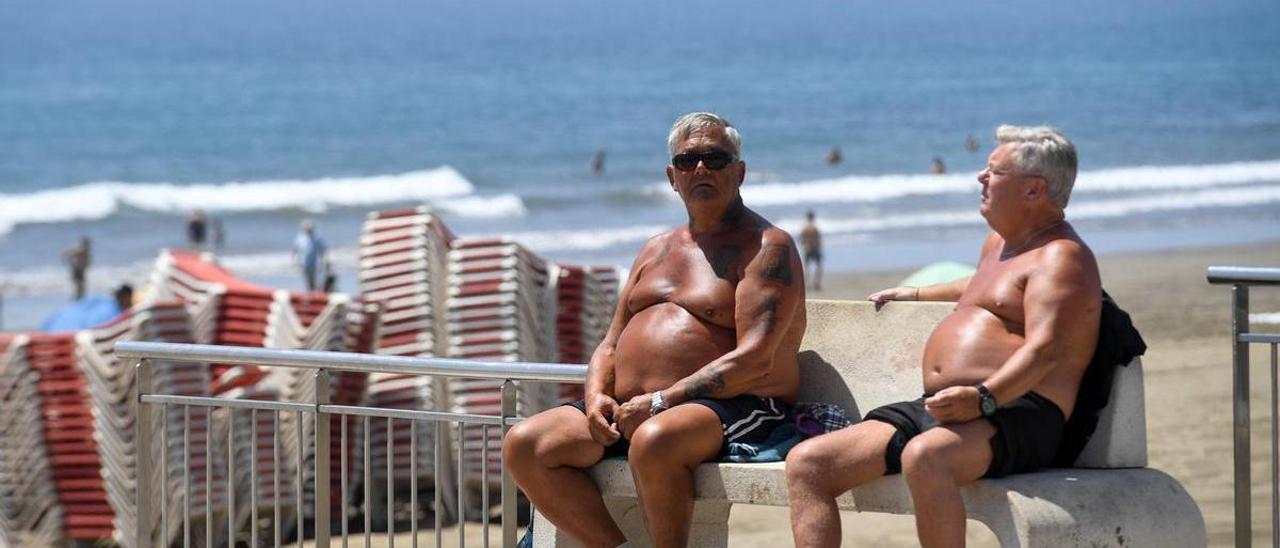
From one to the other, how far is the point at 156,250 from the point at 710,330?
25.9 metres

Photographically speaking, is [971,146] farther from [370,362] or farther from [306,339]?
[370,362]

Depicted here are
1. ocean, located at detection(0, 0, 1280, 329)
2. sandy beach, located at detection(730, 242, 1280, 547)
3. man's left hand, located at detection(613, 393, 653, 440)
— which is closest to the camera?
man's left hand, located at detection(613, 393, 653, 440)

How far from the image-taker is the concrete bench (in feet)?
12.4

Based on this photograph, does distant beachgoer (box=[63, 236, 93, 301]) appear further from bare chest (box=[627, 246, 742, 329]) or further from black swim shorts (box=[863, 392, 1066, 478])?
black swim shorts (box=[863, 392, 1066, 478])

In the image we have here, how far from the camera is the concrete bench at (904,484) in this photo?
3.79 m

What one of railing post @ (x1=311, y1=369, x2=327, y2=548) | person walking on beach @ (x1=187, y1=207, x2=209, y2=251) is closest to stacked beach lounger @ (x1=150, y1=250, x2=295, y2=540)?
railing post @ (x1=311, y1=369, x2=327, y2=548)

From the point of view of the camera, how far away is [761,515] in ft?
30.5

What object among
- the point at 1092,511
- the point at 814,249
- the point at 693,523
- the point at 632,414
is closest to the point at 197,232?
the point at 814,249

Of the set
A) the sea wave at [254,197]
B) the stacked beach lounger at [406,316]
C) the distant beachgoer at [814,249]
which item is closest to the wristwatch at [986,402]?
the stacked beach lounger at [406,316]

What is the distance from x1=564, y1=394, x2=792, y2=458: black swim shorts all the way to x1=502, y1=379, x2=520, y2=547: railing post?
0.46m

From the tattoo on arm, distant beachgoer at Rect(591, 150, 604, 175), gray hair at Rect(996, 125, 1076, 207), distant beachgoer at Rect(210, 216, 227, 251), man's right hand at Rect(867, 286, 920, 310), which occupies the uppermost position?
distant beachgoer at Rect(591, 150, 604, 175)

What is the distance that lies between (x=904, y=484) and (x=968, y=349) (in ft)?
1.16

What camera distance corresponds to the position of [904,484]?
3.87 m

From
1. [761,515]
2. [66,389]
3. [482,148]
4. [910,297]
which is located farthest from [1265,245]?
[482,148]
